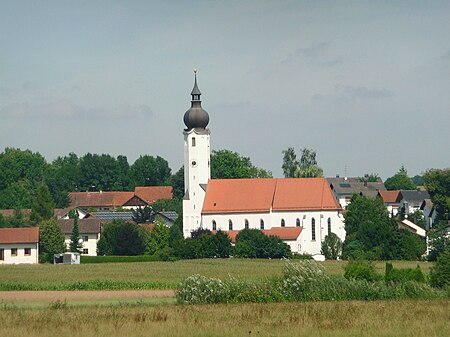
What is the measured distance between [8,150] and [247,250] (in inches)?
4442

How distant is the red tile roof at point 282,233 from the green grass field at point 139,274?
13.0m

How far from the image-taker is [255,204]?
104812 millimetres

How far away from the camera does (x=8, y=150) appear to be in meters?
200

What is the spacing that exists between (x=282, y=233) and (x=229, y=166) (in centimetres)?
4976

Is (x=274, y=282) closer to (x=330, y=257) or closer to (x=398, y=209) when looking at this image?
(x=330, y=257)

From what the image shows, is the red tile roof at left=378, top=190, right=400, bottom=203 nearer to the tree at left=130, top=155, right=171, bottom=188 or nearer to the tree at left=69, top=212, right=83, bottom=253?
the tree at left=130, top=155, right=171, bottom=188

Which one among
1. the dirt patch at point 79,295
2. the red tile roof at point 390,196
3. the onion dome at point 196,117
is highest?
the onion dome at point 196,117

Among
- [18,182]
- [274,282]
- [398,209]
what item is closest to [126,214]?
[398,209]

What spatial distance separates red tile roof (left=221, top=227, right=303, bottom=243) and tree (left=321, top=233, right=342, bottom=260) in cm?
294

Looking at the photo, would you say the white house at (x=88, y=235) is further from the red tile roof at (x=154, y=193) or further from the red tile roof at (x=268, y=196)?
the red tile roof at (x=154, y=193)

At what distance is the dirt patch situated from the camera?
158 feet

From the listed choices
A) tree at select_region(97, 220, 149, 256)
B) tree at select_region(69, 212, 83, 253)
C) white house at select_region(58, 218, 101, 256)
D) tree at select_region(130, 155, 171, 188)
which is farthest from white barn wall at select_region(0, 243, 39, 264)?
tree at select_region(130, 155, 171, 188)

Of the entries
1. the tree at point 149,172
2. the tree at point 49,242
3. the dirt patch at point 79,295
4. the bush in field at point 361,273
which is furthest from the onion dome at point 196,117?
the tree at point 149,172

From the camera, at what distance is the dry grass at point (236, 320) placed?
1264 inches
